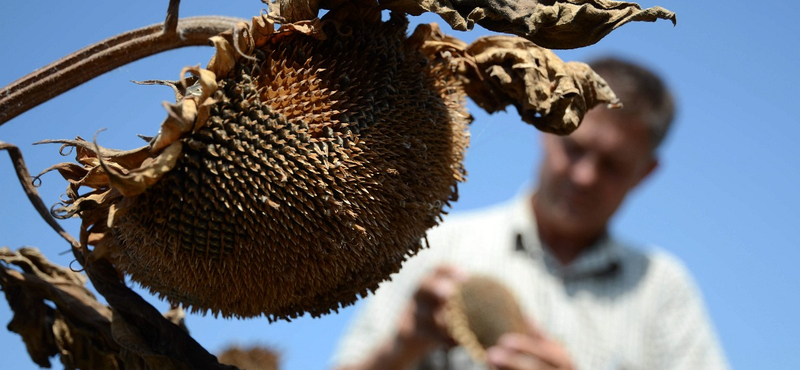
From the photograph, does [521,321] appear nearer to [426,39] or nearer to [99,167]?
[426,39]

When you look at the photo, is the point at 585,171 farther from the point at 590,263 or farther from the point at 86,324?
the point at 86,324

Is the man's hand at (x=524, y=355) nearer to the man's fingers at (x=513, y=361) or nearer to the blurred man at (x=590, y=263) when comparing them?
the man's fingers at (x=513, y=361)

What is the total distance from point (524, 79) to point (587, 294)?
10.1 feet

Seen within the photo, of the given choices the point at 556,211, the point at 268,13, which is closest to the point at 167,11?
the point at 268,13

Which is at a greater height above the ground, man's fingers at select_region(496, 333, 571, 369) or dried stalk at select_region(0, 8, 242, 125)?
dried stalk at select_region(0, 8, 242, 125)

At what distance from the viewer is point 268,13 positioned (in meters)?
1.08

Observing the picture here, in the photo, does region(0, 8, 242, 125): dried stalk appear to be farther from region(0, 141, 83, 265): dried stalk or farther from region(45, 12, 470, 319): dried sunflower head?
region(45, 12, 470, 319): dried sunflower head

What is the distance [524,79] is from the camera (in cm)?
129

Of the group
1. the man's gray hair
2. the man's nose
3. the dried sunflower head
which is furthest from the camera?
the man's gray hair

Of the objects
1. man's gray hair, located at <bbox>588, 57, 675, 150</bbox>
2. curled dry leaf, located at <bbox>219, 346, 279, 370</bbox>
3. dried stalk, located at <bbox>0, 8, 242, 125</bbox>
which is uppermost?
man's gray hair, located at <bbox>588, 57, 675, 150</bbox>

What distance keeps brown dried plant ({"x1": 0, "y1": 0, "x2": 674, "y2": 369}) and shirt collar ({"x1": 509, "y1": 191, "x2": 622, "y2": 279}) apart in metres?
2.96

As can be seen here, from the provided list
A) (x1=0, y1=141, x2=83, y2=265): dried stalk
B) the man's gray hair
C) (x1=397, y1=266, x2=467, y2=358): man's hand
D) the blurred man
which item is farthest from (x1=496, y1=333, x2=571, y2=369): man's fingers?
the man's gray hair

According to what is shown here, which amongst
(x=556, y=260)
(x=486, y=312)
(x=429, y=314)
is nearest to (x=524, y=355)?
(x=486, y=312)

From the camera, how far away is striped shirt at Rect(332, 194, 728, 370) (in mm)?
3928
